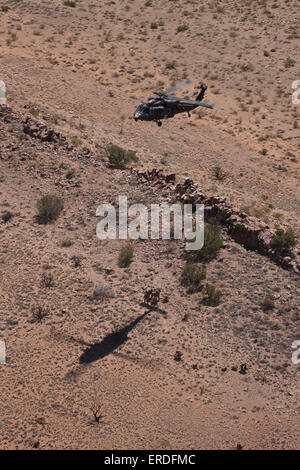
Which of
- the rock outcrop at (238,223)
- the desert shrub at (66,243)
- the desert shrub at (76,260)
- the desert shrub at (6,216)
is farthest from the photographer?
the desert shrub at (6,216)

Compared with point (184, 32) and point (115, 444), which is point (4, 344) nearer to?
point (115, 444)

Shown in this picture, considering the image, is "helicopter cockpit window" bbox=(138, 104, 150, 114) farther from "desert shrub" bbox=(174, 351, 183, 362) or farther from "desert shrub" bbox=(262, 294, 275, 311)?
"desert shrub" bbox=(174, 351, 183, 362)

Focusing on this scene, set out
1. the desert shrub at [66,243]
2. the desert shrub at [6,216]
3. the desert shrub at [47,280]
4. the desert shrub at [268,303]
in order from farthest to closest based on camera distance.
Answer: the desert shrub at [6,216] → the desert shrub at [66,243] → the desert shrub at [47,280] → the desert shrub at [268,303]

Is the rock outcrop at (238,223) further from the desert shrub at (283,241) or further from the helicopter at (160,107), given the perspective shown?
the helicopter at (160,107)

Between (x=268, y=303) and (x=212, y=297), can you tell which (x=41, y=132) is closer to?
(x=212, y=297)

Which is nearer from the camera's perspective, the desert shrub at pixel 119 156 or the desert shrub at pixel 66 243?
the desert shrub at pixel 66 243

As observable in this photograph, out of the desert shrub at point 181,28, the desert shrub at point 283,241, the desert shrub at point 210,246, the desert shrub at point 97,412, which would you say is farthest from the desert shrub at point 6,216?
the desert shrub at point 181,28

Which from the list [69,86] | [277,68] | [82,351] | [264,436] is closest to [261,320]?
[264,436]

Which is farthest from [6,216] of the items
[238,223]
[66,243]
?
[238,223]
